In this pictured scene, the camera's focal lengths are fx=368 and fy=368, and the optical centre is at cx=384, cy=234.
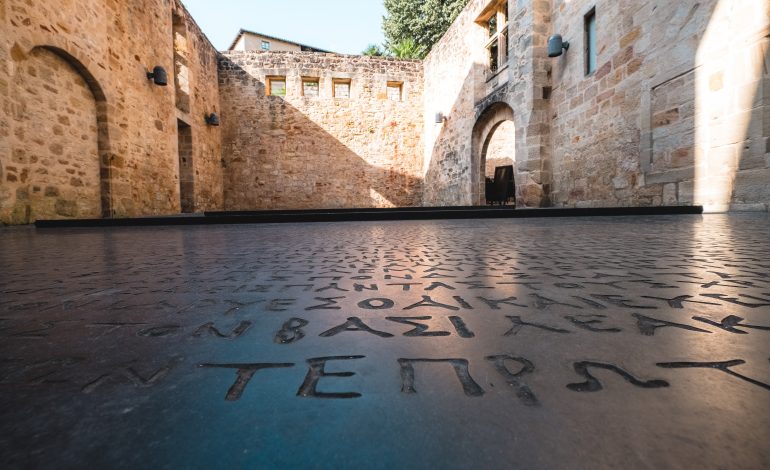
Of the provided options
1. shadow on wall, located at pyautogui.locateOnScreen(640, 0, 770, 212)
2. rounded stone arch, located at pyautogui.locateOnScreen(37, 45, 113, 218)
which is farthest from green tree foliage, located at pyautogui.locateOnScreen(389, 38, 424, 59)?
shadow on wall, located at pyautogui.locateOnScreen(640, 0, 770, 212)

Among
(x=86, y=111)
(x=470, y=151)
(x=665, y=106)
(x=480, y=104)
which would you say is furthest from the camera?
(x=470, y=151)

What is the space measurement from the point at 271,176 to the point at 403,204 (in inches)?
177

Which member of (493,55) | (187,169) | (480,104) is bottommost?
(187,169)

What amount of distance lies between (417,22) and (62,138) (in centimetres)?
1766

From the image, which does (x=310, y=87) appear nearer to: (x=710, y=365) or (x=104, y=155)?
(x=104, y=155)

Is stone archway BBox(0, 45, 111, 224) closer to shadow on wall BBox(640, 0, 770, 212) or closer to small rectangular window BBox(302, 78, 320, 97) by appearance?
small rectangular window BBox(302, 78, 320, 97)

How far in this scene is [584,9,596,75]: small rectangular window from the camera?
5738 mm

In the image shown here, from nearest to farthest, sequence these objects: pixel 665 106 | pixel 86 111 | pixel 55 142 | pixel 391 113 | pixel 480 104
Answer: pixel 665 106
pixel 55 142
pixel 86 111
pixel 480 104
pixel 391 113

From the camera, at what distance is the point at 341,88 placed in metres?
12.6

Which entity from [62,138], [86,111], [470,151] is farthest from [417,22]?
[62,138]

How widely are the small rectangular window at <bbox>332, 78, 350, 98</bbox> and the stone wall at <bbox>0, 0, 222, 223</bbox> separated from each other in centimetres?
460

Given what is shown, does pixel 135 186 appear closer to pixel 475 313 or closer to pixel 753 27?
pixel 475 313

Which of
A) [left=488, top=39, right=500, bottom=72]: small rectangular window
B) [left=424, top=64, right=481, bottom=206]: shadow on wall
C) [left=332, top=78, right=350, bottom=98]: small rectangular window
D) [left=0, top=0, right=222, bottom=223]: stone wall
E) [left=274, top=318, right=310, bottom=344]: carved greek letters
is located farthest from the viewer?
[left=332, top=78, right=350, bottom=98]: small rectangular window

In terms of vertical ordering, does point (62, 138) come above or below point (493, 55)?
below
